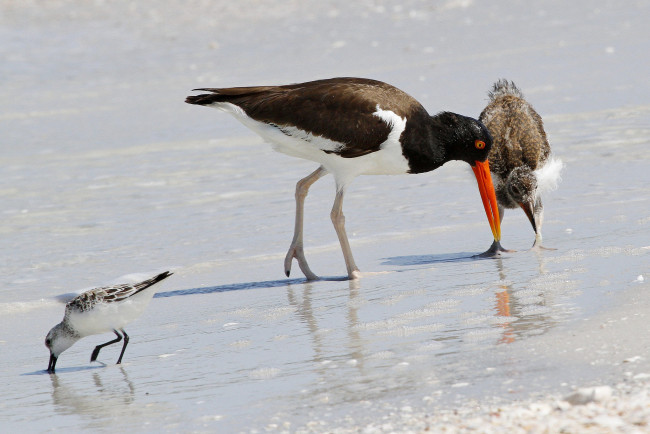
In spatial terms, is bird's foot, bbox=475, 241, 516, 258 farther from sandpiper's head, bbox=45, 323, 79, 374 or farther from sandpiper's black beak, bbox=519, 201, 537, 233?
sandpiper's head, bbox=45, 323, 79, 374

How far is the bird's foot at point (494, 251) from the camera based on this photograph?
6.93m

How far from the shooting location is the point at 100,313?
5172mm

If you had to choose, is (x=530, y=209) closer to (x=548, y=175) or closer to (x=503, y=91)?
(x=548, y=175)

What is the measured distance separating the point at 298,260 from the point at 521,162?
1890mm

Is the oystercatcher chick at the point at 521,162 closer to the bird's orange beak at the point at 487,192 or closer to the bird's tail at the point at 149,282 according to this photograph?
the bird's orange beak at the point at 487,192

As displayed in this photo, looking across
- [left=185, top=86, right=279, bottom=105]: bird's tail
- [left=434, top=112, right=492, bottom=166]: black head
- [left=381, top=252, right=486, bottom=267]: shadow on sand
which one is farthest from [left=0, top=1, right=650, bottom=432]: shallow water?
[left=185, top=86, right=279, bottom=105]: bird's tail

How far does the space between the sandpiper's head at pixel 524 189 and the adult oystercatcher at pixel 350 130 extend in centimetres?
20

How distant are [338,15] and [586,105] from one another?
494 inches

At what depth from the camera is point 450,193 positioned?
9.08m

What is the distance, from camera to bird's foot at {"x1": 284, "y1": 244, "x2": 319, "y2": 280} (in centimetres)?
689

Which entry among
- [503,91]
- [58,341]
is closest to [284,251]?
[503,91]

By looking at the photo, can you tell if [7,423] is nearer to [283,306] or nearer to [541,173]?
[283,306]

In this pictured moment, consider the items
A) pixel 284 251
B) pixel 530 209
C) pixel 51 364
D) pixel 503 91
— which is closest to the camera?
pixel 51 364

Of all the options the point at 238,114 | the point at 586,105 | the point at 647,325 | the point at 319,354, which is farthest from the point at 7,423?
the point at 586,105
